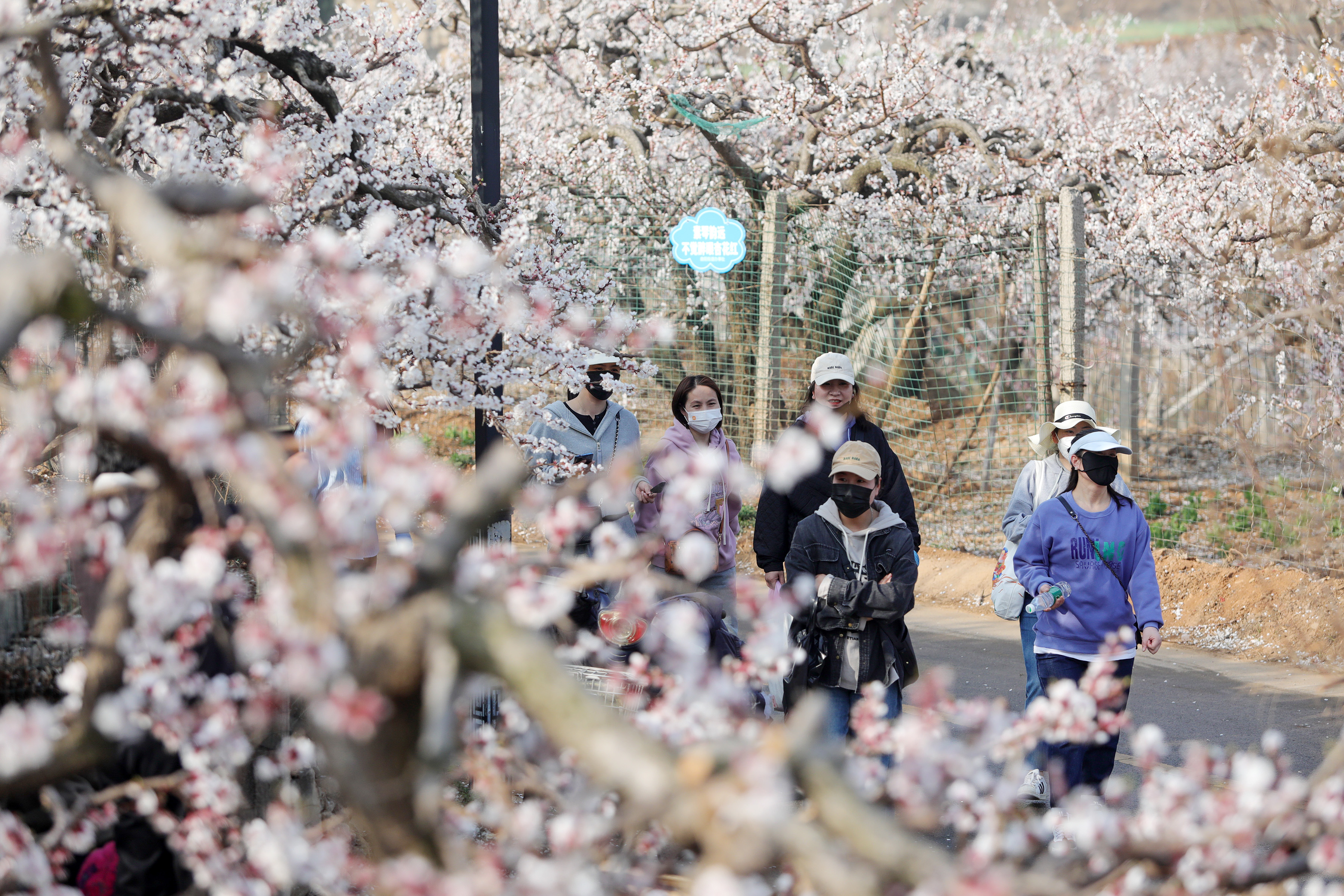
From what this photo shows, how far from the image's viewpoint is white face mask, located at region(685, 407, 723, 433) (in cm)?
568

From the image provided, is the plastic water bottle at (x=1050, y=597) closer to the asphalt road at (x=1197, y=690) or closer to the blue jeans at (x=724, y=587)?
the blue jeans at (x=724, y=587)

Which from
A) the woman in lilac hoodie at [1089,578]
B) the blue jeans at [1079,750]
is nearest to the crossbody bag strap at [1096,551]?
the woman in lilac hoodie at [1089,578]

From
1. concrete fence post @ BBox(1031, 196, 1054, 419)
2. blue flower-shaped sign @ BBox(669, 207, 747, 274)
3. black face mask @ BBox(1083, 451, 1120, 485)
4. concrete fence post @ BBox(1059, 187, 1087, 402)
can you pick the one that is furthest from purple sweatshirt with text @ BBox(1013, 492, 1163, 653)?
blue flower-shaped sign @ BBox(669, 207, 747, 274)

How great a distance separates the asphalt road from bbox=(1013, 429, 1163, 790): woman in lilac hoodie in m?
1.48

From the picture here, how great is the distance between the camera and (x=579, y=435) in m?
6.17

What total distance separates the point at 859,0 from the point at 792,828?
1412cm

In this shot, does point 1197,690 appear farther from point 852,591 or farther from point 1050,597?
point 852,591

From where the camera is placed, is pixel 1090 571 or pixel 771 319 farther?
pixel 771 319

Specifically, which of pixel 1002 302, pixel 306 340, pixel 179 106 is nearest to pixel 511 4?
pixel 1002 302

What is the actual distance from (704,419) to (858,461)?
3.87 ft

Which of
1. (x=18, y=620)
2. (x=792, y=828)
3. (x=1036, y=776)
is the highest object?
(x=792, y=828)

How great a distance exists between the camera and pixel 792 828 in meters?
1.41

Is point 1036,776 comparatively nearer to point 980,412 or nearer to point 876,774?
point 876,774

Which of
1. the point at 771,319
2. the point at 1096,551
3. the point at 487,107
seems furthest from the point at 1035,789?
the point at 771,319
